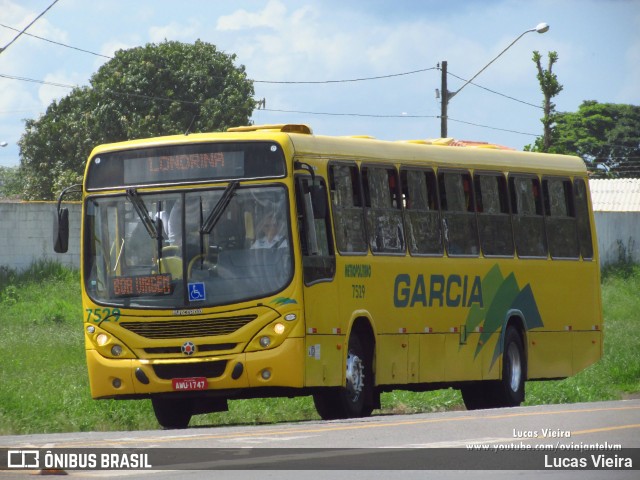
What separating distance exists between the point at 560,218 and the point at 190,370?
8.00 metres

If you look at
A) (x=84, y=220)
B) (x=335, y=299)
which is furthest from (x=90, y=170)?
(x=335, y=299)

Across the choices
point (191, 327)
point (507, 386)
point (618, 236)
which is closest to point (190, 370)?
point (191, 327)

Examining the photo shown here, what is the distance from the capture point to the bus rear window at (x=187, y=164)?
16375 mm

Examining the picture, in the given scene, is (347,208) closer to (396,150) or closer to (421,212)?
(396,150)

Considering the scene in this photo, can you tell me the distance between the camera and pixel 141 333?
16406 millimetres

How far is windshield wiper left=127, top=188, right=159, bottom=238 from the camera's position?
54.0ft

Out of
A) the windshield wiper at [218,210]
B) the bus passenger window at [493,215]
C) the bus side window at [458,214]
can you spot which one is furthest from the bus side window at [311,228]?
the bus passenger window at [493,215]

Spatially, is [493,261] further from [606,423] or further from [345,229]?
[606,423]

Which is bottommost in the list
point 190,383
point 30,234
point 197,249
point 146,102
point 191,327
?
point 190,383

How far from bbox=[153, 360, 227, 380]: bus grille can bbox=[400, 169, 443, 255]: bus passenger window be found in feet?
11.9

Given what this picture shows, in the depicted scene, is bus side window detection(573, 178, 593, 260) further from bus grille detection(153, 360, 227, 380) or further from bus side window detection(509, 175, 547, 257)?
bus grille detection(153, 360, 227, 380)

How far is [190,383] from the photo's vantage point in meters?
16.1

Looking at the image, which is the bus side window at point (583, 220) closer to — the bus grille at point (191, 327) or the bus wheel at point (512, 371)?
the bus wheel at point (512, 371)

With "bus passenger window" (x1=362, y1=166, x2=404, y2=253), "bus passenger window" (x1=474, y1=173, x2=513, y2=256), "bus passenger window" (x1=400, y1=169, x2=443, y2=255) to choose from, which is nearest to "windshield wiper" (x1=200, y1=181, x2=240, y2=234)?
"bus passenger window" (x1=362, y1=166, x2=404, y2=253)
